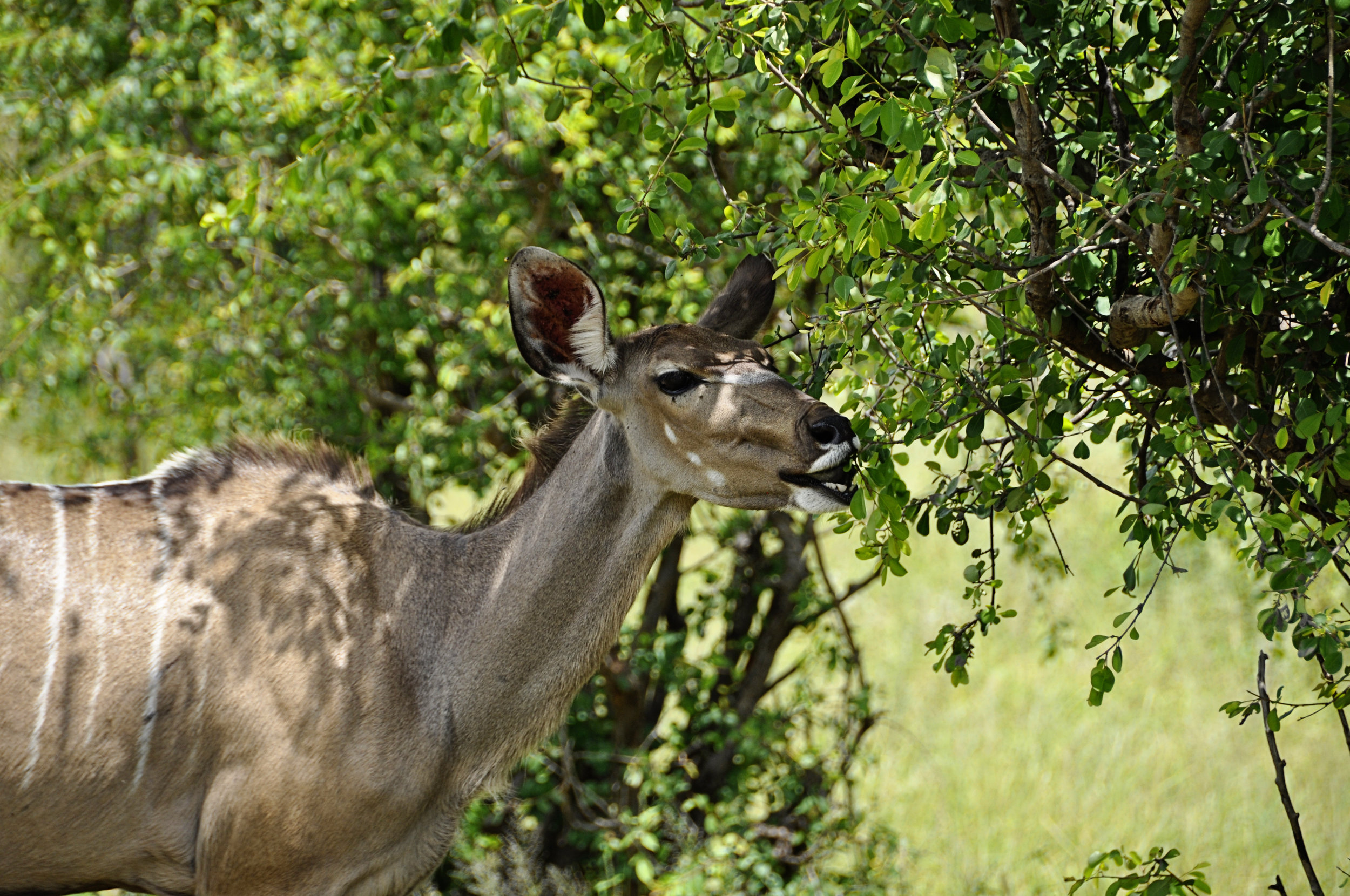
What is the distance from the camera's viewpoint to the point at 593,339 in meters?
3.78

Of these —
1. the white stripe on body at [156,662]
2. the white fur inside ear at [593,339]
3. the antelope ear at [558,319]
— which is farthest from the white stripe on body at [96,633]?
the white fur inside ear at [593,339]

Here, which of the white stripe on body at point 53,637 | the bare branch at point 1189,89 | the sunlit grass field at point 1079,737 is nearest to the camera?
the bare branch at point 1189,89

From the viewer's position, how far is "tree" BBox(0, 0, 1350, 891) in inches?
110

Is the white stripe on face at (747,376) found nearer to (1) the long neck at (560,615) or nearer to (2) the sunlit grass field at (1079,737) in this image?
(1) the long neck at (560,615)

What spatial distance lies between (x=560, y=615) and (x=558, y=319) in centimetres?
90

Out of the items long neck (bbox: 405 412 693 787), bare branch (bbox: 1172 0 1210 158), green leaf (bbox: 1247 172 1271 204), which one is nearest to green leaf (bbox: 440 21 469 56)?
long neck (bbox: 405 412 693 787)

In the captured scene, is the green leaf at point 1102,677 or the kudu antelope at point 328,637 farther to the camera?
the kudu antelope at point 328,637

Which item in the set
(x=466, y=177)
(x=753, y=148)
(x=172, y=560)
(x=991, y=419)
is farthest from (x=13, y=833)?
(x=991, y=419)

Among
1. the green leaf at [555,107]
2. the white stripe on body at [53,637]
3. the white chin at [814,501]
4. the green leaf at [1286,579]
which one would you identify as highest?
the green leaf at [555,107]

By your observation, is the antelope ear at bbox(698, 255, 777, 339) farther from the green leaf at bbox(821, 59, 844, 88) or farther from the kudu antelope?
the green leaf at bbox(821, 59, 844, 88)

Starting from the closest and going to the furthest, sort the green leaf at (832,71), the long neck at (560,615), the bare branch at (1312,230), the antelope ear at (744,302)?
the bare branch at (1312,230) < the green leaf at (832,71) < the long neck at (560,615) < the antelope ear at (744,302)

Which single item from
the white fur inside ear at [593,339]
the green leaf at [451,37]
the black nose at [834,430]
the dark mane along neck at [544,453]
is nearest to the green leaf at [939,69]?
the black nose at [834,430]

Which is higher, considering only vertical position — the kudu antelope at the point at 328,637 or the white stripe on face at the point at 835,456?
the white stripe on face at the point at 835,456

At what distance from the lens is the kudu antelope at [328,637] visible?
3594mm
